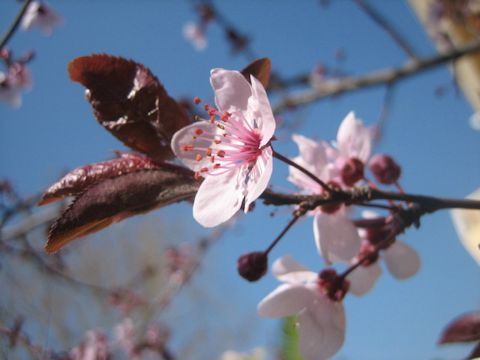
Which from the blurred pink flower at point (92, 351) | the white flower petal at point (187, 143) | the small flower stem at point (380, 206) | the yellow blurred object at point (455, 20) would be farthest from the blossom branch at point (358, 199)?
the yellow blurred object at point (455, 20)

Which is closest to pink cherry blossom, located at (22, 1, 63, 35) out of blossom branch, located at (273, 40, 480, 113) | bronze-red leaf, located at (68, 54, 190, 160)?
blossom branch, located at (273, 40, 480, 113)

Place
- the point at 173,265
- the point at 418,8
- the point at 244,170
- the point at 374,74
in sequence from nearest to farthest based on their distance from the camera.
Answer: the point at 244,170
the point at 374,74
the point at 173,265
the point at 418,8

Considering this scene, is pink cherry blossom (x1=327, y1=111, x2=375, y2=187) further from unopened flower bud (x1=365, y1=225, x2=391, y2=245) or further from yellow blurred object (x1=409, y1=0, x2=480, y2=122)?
yellow blurred object (x1=409, y1=0, x2=480, y2=122)

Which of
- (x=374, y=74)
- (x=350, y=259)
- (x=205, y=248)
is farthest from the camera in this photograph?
(x=205, y=248)

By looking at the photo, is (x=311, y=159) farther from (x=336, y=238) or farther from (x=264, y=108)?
(x=264, y=108)

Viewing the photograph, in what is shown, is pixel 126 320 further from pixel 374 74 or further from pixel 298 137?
pixel 298 137

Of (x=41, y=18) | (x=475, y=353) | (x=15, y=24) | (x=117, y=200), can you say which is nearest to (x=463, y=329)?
(x=475, y=353)

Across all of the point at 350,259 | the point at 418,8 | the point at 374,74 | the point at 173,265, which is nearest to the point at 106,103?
Answer: the point at 350,259
